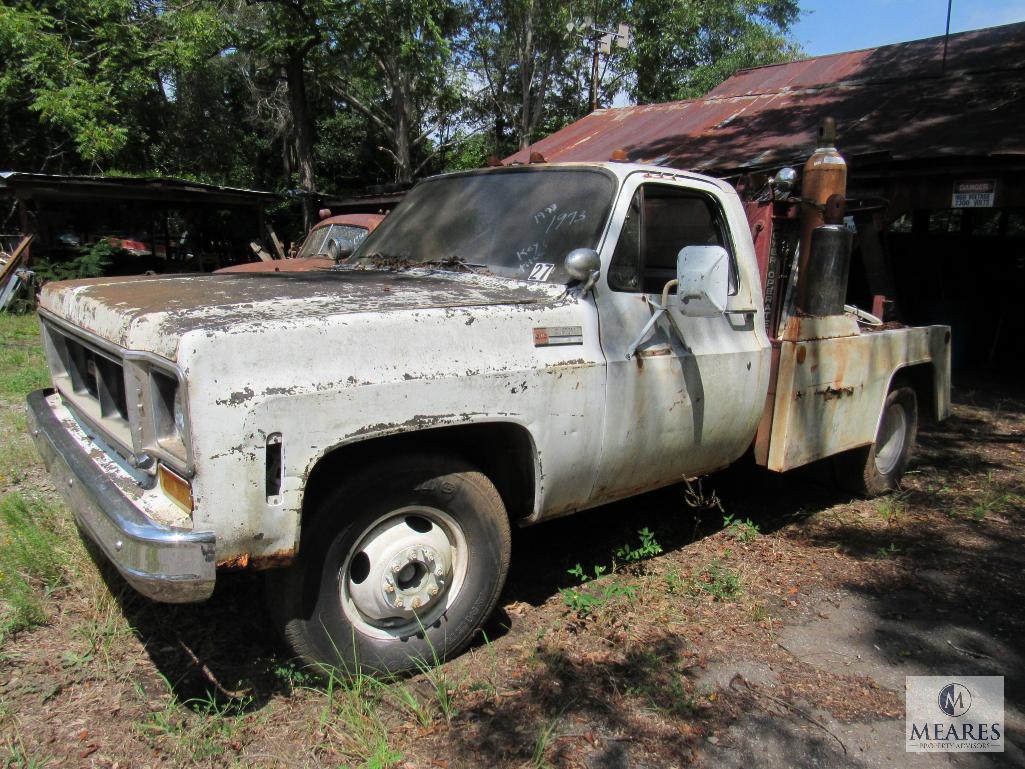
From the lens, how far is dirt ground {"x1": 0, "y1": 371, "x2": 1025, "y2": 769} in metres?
2.53

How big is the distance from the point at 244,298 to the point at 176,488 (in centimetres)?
73

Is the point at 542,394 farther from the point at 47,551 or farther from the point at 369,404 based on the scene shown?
the point at 47,551

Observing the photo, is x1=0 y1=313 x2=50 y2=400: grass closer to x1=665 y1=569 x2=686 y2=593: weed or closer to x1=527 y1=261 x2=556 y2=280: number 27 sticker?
x1=527 y1=261 x2=556 y2=280: number 27 sticker

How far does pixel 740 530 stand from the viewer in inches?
172

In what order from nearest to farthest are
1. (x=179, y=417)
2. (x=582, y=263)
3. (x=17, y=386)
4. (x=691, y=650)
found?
(x=179, y=417) → (x=582, y=263) → (x=691, y=650) → (x=17, y=386)

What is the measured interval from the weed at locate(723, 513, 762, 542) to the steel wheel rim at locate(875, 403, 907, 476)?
120 cm

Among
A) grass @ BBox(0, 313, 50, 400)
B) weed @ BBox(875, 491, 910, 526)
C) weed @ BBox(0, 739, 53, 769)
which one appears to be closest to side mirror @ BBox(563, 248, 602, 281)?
weed @ BBox(0, 739, 53, 769)

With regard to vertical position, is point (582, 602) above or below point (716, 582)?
above

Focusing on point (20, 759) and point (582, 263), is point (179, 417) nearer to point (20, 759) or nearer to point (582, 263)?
point (20, 759)

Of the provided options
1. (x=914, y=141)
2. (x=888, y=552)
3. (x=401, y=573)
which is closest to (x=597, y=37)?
(x=914, y=141)

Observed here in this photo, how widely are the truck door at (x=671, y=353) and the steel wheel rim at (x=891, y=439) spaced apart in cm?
166

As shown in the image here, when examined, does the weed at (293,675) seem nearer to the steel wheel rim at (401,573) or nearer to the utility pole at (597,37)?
the steel wheel rim at (401,573)

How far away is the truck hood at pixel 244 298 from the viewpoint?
2408mm

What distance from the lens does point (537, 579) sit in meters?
3.79
